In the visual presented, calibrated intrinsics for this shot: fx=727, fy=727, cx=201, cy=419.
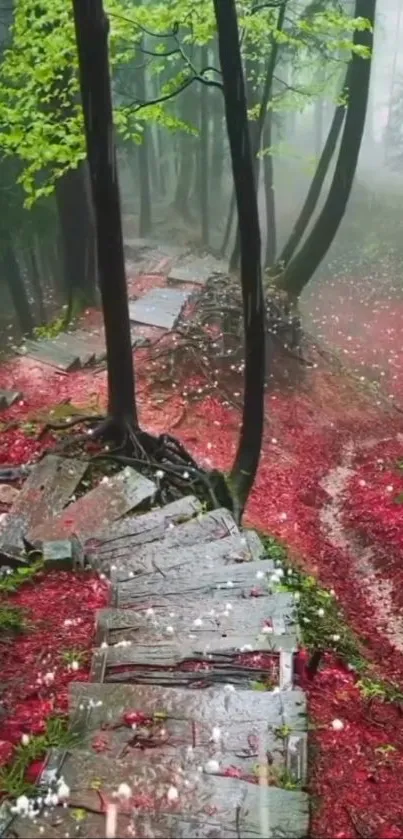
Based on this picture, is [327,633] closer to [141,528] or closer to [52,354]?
[141,528]

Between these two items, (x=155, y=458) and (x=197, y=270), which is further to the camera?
(x=197, y=270)

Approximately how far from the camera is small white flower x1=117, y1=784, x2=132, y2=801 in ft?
11.1

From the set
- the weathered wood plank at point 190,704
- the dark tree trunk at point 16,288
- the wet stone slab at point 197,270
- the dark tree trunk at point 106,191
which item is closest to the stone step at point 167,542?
the weathered wood plank at point 190,704

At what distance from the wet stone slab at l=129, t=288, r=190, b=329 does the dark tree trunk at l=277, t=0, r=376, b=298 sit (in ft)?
8.15

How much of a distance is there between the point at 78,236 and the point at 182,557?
37.8 feet

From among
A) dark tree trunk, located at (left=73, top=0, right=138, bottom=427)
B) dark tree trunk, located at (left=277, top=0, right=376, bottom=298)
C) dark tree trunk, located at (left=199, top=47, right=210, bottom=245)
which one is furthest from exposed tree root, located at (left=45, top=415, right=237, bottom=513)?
dark tree trunk, located at (left=199, top=47, right=210, bottom=245)

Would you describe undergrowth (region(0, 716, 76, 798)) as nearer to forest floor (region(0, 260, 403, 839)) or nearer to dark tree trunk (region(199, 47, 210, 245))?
forest floor (region(0, 260, 403, 839))

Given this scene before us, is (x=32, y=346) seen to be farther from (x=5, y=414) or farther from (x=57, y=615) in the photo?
(x=57, y=615)

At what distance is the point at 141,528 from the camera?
6.68 metres

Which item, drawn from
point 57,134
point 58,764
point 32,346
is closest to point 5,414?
point 32,346

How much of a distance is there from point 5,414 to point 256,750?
8154 mm

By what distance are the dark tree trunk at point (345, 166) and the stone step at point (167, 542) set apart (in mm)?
10184

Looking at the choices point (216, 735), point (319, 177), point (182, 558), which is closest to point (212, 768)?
point (216, 735)

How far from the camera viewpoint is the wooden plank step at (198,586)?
5426 mm
